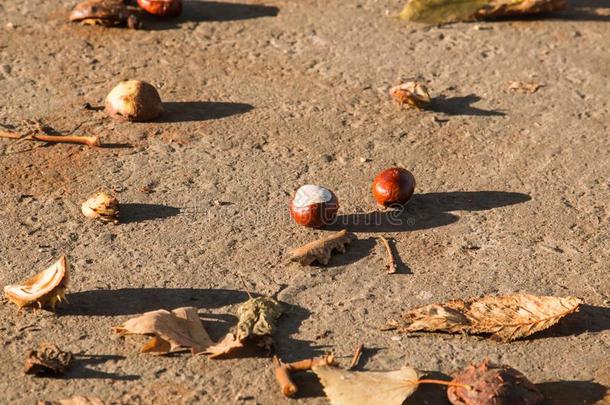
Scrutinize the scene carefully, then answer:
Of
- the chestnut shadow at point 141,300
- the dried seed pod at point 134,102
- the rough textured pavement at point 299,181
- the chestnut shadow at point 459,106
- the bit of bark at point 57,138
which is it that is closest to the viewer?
the rough textured pavement at point 299,181

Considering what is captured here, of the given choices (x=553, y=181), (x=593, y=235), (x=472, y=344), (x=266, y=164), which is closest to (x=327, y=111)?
(x=266, y=164)

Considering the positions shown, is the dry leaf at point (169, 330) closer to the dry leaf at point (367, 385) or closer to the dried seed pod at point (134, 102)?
the dry leaf at point (367, 385)

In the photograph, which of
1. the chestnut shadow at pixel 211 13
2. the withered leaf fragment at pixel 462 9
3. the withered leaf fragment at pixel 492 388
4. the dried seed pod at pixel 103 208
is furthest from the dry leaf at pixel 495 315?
the chestnut shadow at pixel 211 13

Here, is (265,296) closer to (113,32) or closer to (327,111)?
(327,111)

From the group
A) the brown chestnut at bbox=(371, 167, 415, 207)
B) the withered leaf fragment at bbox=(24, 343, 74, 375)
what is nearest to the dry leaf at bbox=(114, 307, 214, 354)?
the withered leaf fragment at bbox=(24, 343, 74, 375)

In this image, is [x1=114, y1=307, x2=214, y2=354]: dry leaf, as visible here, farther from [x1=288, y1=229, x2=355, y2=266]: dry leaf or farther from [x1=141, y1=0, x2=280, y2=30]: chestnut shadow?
[x1=141, y1=0, x2=280, y2=30]: chestnut shadow

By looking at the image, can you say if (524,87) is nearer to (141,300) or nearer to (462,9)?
(462,9)

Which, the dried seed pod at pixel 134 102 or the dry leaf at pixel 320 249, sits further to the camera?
the dried seed pod at pixel 134 102
